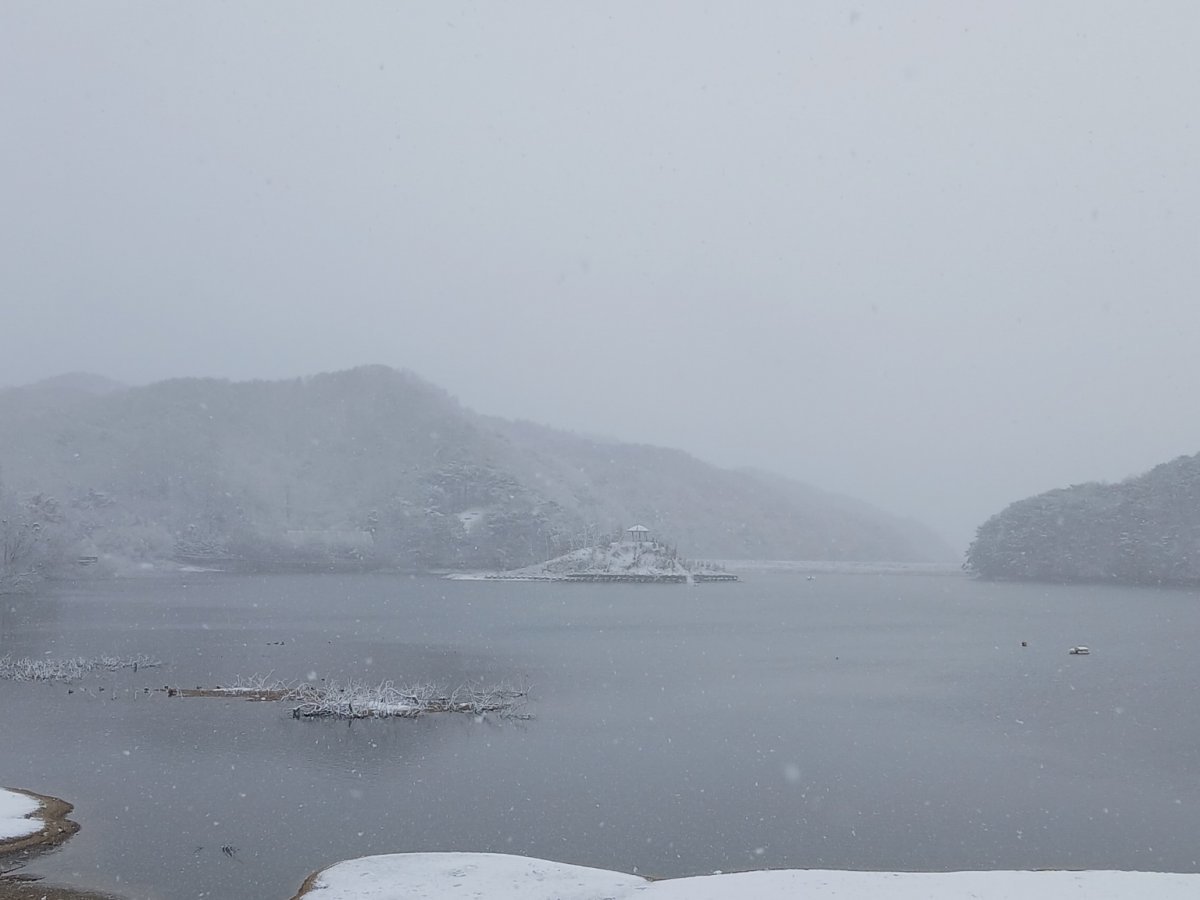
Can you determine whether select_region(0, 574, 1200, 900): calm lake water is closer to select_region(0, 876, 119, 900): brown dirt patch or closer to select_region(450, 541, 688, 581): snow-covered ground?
select_region(0, 876, 119, 900): brown dirt patch

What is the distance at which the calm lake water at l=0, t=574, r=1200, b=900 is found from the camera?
22359mm

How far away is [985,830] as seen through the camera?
24.2m

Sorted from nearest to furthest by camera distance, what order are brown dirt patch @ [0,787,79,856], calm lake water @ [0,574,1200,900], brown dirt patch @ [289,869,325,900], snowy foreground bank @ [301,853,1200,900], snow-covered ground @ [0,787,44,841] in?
snowy foreground bank @ [301,853,1200,900]
brown dirt patch @ [289,869,325,900]
brown dirt patch @ [0,787,79,856]
snow-covered ground @ [0,787,44,841]
calm lake water @ [0,574,1200,900]

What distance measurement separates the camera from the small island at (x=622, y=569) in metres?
184

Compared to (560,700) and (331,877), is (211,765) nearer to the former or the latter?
(331,877)

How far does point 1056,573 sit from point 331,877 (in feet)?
641

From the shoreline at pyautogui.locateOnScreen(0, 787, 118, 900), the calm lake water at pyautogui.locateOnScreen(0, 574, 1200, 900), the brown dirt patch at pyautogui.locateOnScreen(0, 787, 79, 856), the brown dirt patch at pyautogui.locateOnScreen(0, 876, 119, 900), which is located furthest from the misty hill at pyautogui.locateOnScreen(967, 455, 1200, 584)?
the brown dirt patch at pyautogui.locateOnScreen(0, 876, 119, 900)

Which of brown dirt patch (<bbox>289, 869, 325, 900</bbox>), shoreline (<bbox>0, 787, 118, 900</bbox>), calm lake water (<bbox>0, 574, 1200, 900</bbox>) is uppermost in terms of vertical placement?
shoreline (<bbox>0, 787, 118, 900</bbox>)

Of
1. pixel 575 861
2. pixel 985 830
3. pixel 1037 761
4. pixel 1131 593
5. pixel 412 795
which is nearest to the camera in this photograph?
pixel 575 861

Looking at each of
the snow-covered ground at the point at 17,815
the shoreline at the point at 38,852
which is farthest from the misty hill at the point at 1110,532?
the snow-covered ground at the point at 17,815

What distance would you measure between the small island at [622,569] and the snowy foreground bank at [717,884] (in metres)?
163

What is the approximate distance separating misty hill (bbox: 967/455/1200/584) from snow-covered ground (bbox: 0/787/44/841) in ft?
597

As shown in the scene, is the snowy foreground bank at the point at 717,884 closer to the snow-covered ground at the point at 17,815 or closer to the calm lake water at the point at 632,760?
the calm lake water at the point at 632,760

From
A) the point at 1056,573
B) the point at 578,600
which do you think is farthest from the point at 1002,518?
the point at 578,600
